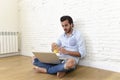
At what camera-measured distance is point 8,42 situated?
9.96ft

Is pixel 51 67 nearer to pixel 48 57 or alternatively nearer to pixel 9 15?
pixel 48 57

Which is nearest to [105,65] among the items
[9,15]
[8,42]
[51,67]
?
[51,67]

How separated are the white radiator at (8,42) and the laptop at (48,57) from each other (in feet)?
4.31

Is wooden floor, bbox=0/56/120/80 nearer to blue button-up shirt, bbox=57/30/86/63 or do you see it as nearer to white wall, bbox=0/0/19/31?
blue button-up shirt, bbox=57/30/86/63

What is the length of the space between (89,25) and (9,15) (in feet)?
5.74

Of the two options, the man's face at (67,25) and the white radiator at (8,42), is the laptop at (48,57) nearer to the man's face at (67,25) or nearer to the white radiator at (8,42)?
the man's face at (67,25)

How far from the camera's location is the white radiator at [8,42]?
2967 mm

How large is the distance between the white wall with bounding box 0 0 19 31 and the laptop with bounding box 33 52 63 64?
1.48 m

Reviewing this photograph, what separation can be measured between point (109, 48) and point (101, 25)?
306 millimetres

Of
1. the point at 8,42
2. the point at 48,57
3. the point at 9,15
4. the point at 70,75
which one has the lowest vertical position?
the point at 70,75

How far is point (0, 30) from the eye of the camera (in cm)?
298

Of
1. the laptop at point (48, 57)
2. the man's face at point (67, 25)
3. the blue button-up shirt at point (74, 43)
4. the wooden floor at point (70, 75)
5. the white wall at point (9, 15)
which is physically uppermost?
the white wall at point (9, 15)

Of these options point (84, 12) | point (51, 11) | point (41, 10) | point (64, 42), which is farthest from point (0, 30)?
point (84, 12)

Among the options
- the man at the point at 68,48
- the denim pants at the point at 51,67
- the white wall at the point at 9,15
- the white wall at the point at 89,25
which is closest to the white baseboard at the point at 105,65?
the white wall at the point at 89,25
